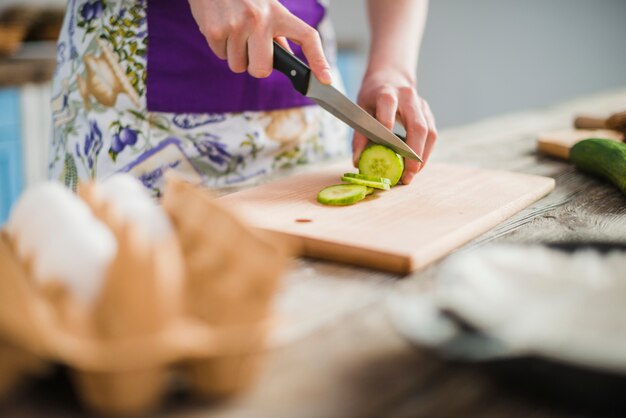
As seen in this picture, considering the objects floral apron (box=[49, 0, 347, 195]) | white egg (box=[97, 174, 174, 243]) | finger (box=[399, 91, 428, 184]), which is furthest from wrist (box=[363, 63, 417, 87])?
white egg (box=[97, 174, 174, 243])

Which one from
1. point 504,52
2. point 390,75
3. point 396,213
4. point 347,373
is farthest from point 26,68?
point 504,52

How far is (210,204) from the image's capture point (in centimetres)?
67

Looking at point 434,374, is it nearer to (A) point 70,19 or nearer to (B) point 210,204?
(B) point 210,204

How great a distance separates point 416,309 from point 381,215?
41cm

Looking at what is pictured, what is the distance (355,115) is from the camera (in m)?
1.34

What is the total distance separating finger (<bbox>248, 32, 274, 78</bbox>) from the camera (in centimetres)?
123

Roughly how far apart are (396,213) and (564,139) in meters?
0.82

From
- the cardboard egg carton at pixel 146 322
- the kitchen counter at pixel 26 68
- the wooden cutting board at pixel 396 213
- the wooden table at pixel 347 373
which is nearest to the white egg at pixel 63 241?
the cardboard egg carton at pixel 146 322

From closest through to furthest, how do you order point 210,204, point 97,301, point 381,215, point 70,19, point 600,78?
point 97,301 < point 210,204 < point 381,215 < point 70,19 < point 600,78

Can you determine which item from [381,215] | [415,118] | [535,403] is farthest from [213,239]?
[415,118]

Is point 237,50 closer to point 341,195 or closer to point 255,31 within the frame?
point 255,31

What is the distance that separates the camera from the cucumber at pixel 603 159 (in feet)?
4.47

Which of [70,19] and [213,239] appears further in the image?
[70,19]

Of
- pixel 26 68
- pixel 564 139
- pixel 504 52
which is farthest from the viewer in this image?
pixel 504 52
